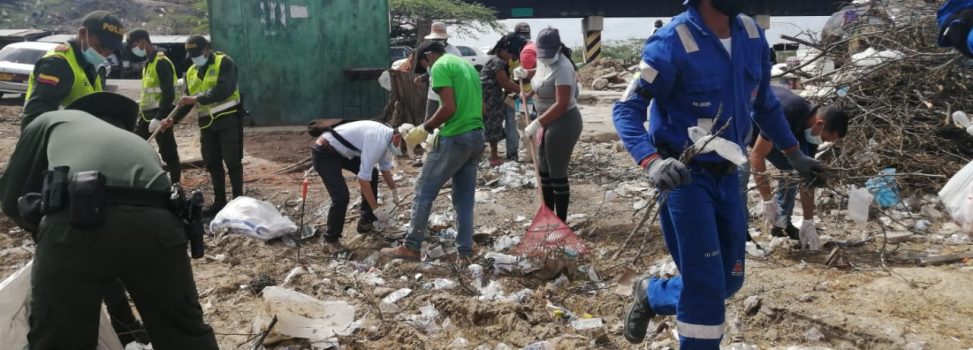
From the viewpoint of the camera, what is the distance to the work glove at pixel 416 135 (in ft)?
16.9

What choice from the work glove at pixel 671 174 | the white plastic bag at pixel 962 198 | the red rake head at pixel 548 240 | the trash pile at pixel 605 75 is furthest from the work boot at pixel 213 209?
the trash pile at pixel 605 75

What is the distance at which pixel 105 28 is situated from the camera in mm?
4414

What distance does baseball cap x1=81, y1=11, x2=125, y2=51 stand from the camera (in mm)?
4383

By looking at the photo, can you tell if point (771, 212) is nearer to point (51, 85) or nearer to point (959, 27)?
point (959, 27)

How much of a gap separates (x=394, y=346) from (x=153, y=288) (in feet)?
4.62

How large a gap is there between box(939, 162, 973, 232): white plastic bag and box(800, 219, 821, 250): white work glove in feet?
5.79

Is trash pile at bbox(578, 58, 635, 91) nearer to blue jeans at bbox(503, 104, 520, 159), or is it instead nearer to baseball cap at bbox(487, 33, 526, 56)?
blue jeans at bbox(503, 104, 520, 159)

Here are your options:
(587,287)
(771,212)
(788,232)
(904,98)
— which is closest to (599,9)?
(904,98)

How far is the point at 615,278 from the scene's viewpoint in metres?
4.82

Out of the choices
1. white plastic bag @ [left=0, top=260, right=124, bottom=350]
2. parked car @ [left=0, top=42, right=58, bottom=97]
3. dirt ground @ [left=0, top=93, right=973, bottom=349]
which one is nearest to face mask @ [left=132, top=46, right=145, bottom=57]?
dirt ground @ [left=0, top=93, right=973, bottom=349]

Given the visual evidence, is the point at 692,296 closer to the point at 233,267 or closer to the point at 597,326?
the point at 597,326

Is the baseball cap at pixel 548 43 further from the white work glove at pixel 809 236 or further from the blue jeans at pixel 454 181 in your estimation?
the white work glove at pixel 809 236

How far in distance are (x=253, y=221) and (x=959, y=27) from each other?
177 inches

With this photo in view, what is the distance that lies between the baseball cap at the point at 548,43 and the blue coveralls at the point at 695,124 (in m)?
2.45
